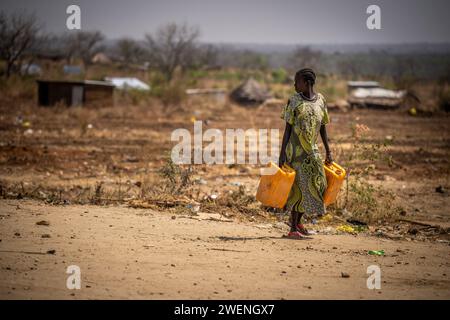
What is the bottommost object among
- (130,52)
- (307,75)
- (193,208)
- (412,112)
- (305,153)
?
(193,208)

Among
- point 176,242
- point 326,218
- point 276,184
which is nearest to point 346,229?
point 326,218

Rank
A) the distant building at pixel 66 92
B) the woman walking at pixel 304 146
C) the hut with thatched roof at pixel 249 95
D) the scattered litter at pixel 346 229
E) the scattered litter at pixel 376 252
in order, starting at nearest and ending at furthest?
the scattered litter at pixel 376 252, the woman walking at pixel 304 146, the scattered litter at pixel 346 229, the distant building at pixel 66 92, the hut with thatched roof at pixel 249 95

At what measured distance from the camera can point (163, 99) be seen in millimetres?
20688

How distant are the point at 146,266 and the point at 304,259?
130 centimetres

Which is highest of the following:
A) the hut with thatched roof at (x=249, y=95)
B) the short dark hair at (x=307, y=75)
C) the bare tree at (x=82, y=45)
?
the bare tree at (x=82, y=45)

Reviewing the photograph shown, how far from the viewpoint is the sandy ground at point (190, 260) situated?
4535 mm

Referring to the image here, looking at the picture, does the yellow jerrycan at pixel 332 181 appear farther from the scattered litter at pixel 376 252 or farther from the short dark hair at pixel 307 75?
the short dark hair at pixel 307 75

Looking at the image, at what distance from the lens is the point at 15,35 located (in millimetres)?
24109

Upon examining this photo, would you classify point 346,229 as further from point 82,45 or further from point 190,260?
point 82,45

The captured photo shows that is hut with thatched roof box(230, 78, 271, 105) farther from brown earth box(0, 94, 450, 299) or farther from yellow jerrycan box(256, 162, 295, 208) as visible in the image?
yellow jerrycan box(256, 162, 295, 208)

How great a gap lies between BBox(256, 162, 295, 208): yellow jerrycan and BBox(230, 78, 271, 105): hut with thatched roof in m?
17.6

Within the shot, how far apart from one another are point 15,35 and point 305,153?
66.8 ft

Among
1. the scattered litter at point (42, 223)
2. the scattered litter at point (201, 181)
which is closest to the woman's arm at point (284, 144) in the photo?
the scattered litter at point (42, 223)

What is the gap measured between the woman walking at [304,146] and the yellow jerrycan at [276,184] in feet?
0.52
